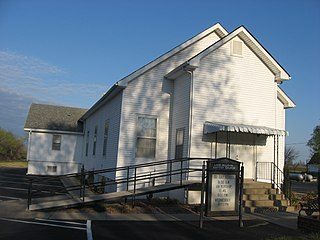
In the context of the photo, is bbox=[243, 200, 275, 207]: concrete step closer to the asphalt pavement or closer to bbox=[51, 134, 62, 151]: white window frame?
the asphalt pavement

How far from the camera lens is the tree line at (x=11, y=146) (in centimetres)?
5628

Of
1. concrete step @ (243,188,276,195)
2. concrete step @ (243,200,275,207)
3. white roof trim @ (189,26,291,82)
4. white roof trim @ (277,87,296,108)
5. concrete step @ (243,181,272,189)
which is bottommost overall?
concrete step @ (243,200,275,207)

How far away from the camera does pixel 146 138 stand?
16203 millimetres

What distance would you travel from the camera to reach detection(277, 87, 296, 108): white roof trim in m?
17.9

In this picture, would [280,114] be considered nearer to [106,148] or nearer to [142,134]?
[142,134]

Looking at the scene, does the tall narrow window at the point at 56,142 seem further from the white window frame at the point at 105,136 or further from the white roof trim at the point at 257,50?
the white roof trim at the point at 257,50

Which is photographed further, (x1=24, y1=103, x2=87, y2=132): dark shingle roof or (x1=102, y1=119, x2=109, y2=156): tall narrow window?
(x1=24, y1=103, x2=87, y2=132): dark shingle roof

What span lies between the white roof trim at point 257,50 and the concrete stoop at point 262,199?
525cm

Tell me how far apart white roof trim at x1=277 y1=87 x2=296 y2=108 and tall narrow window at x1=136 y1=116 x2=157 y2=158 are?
675 centimetres

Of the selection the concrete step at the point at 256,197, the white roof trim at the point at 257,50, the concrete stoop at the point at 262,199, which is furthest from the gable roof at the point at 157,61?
the concrete step at the point at 256,197

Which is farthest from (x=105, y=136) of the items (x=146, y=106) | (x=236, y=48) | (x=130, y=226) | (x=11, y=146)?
(x=11, y=146)

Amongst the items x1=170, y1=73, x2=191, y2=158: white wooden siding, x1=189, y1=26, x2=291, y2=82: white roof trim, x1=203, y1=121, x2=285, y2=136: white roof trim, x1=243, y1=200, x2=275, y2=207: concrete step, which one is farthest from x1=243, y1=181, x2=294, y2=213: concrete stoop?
x1=189, y1=26, x2=291, y2=82: white roof trim

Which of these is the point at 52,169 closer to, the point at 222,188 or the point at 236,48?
the point at 236,48

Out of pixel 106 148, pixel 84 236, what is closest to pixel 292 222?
pixel 84 236
